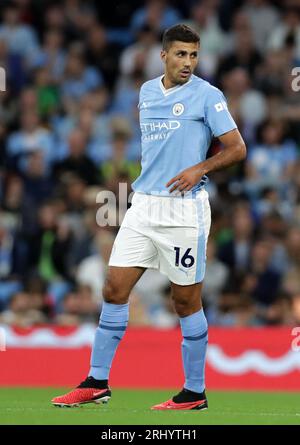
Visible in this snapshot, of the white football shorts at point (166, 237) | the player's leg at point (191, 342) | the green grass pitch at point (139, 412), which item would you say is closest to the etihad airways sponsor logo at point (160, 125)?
the white football shorts at point (166, 237)

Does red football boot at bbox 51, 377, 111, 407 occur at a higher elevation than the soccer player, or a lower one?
lower

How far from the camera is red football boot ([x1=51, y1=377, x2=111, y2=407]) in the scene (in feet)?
25.5

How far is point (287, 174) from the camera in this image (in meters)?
14.5

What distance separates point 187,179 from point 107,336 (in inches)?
45.6

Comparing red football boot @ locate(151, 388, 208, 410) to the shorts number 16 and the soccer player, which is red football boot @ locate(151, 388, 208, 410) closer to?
the soccer player

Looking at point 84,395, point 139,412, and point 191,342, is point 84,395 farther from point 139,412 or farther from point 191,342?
point 191,342

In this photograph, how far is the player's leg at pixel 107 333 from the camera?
779 centimetres

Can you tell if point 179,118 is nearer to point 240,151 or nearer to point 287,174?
point 240,151

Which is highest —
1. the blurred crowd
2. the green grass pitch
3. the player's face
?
the blurred crowd

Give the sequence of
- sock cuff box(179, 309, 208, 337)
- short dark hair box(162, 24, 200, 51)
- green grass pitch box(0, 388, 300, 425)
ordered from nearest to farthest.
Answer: green grass pitch box(0, 388, 300, 425) → short dark hair box(162, 24, 200, 51) → sock cuff box(179, 309, 208, 337)

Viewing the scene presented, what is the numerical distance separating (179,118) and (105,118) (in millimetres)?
7723

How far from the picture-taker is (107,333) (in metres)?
7.85

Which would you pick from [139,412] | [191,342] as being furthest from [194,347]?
[139,412]

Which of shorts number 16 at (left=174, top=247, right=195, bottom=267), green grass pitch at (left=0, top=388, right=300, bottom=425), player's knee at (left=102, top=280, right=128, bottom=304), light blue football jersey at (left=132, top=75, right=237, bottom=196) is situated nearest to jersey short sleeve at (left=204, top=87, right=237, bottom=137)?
light blue football jersey at (left=132, top=75, right=237, bottom=196)
